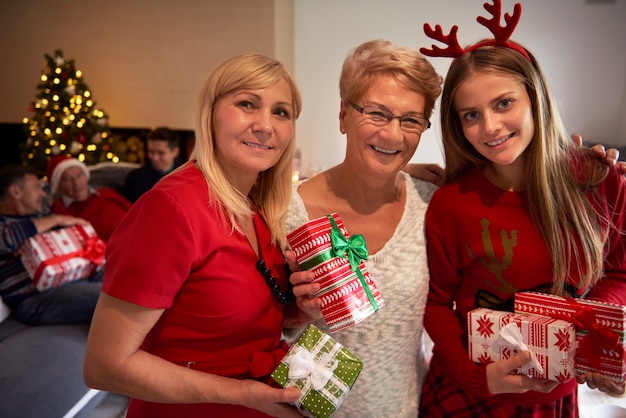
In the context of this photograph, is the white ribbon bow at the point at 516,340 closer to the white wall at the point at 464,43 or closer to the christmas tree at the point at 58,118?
the white wall at the point at 464,43

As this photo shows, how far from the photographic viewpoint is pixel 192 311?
106 cm

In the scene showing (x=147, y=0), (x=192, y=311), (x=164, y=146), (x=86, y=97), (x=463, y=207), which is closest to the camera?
(x=192, y=311)

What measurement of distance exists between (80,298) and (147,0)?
4630mm

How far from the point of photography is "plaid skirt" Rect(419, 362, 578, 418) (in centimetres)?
138

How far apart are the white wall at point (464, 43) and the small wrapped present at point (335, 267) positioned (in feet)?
13.0

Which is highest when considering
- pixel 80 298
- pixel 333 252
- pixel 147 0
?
pixel 147 0

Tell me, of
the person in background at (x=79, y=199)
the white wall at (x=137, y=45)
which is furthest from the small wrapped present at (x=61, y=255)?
the white wall at (x=137, y=45)

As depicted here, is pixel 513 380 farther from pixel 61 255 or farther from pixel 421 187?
pixel 61 255

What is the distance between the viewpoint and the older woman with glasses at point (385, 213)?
1416mm

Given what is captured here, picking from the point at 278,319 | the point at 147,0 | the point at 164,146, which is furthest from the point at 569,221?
the point at 147,0

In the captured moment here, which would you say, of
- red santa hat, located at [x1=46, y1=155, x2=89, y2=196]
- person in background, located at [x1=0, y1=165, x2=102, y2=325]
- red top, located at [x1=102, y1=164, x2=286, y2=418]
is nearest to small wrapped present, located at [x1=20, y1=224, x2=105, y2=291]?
person in background, located at [x1=0, y1=165, x2=102, y2=325]

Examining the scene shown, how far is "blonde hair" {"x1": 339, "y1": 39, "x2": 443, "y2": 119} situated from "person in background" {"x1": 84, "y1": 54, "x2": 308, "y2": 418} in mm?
255

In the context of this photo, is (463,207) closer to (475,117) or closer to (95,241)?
(475,117)

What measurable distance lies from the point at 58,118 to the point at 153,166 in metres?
1.50
